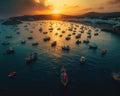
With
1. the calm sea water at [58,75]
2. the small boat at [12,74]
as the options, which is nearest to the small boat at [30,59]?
the calm sea water at [58,75]

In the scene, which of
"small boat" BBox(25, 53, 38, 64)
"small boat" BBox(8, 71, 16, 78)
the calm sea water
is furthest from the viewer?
"small boat" BBox(25, 53, 38, 64)

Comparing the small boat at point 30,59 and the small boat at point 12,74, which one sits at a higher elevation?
the small boat at point 12,74

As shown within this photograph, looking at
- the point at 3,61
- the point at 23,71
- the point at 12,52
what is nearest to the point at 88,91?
the point at 23,71

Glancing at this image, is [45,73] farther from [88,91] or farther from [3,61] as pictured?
[3,61]

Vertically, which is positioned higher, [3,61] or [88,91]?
[88,91]

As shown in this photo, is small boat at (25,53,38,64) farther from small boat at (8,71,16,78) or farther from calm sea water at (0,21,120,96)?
small boat at (8,71,16,78)

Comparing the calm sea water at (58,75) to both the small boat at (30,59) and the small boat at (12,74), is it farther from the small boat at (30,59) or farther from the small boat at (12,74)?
the small boat at (30,59)

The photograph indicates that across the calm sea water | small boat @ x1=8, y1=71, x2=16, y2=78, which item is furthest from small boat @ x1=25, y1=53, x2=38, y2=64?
small boat @ x1=8, y1=71, x2=16, y2=78

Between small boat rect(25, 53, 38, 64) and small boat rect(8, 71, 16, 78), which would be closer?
small boat rect(8, 71, 16, 78)

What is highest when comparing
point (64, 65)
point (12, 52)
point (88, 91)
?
point (88, 91)

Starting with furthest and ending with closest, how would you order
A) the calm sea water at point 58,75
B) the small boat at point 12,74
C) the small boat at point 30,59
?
the small boat at point 30,59 < the small boat at point 12,74 < the calm sea water at point 58,75

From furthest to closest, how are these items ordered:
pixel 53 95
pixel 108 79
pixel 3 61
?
pixel 3 61 → pixel 108 79 → pixel 53 95
